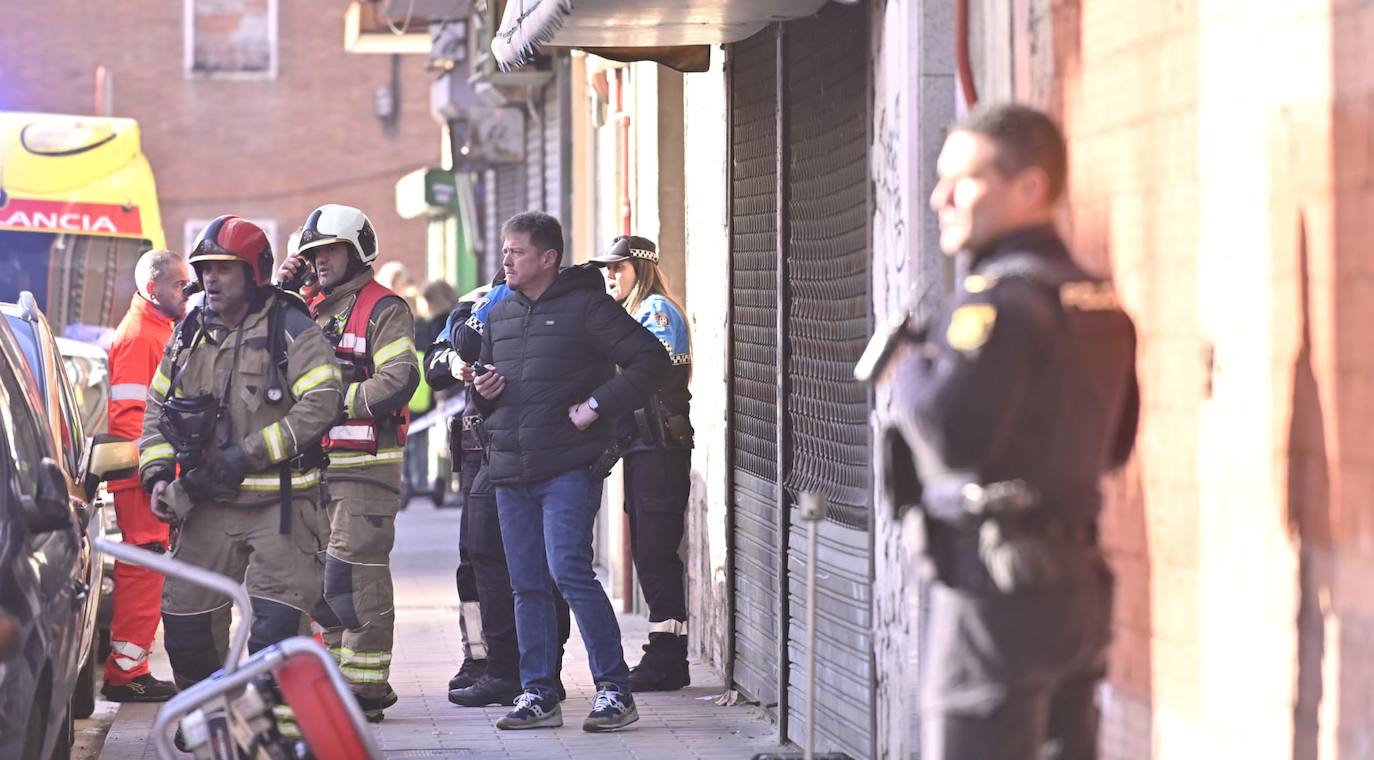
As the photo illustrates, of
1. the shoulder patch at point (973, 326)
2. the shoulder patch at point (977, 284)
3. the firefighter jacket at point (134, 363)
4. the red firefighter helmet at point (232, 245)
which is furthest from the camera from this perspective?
the firefighter jacket at point (134, 363)

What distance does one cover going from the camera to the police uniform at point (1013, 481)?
13.3 ft

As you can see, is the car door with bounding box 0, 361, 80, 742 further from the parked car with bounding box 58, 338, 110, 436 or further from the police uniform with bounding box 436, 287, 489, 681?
the parked car with bounding box 58, 338, 110, 436

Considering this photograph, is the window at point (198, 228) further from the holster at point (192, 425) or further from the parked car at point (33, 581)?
the parked car at point (33, 581)

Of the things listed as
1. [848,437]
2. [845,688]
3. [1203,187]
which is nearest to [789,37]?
[848,437]

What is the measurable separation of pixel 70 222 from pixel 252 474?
29.0 feet

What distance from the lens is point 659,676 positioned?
962 centimetres

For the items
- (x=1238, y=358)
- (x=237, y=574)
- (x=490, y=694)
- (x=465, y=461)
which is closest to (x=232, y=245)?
(x=237, y=574)

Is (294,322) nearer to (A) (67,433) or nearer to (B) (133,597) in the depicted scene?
(A) (67,433)

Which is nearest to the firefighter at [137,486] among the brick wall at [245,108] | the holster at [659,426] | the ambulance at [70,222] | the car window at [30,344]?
the car window at [30,344]

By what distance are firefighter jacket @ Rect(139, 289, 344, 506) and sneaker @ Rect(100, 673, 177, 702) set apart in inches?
74.1

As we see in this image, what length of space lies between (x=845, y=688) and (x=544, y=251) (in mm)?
2003

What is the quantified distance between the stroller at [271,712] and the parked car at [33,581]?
32 centimetres

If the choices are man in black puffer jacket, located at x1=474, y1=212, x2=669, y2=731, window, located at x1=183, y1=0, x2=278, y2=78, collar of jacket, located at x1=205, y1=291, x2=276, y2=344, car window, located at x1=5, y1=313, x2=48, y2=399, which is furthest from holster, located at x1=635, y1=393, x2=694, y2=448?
window, located at x1=183, y1=0, x2=278, y2=78

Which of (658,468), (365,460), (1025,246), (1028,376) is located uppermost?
(1025,246)
